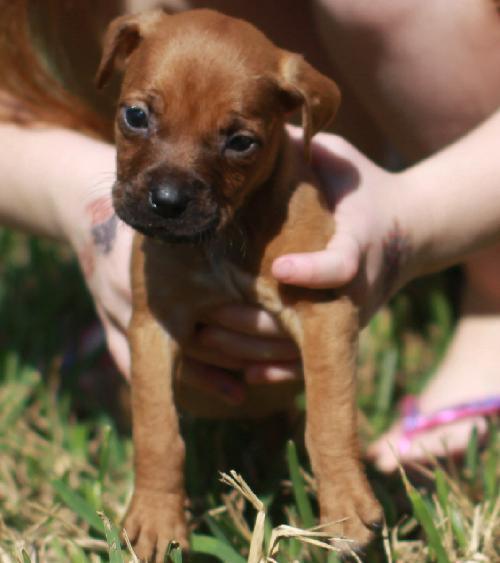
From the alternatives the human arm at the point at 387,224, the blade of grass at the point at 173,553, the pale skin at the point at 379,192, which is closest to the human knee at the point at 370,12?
the pale skin at the point at 379,192

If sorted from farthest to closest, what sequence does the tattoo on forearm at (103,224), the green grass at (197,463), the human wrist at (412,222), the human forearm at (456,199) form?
1. the tattoo on forearm at (103,224)
2. the human forearm at (456,199)
3. the human wrist at (412,222)
4. the green grass at (197,463)

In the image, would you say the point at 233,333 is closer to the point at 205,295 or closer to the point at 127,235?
the point at 205,295

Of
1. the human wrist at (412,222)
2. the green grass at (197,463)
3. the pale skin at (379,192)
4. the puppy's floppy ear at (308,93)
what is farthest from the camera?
the human wrist at (412,222)

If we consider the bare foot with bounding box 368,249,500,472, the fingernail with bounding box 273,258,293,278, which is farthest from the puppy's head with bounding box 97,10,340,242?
the bare foot with bounding box 368,249,500,472

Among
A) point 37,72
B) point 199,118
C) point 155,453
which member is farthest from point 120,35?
point 155,453

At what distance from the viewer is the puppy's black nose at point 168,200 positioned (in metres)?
2.19

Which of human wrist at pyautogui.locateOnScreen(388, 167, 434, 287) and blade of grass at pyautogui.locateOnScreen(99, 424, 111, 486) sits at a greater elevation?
human wrist at pyautogui.locateOnScreen(388, 167, 434, 287)

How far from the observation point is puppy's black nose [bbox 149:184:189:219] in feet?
7.18

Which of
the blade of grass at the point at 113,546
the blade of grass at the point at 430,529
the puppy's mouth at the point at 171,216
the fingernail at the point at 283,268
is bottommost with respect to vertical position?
the blade of grass at the point at 113,546

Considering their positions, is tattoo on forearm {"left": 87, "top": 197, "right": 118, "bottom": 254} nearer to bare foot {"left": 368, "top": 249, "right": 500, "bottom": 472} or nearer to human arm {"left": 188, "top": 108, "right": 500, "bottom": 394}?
human arm {"left": 188, "top": 108, "right": 500, "bottom": 394}

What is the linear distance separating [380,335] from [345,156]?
4.61ft

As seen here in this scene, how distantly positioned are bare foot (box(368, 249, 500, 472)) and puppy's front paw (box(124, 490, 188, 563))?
103 cm

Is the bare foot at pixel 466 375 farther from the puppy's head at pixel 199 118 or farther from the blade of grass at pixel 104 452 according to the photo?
the puppy's head at pixel 199 118

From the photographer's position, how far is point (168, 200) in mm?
2188
